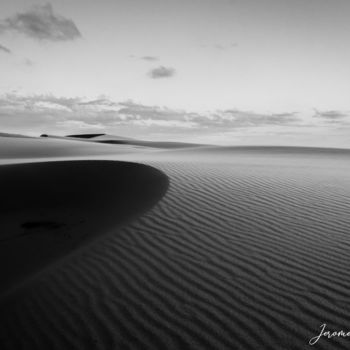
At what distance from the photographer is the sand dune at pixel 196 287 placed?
114 inches

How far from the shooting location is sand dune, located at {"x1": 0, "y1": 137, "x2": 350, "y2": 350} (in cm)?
290

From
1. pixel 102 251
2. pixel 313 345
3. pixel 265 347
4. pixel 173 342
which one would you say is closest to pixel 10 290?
pixel 102 251

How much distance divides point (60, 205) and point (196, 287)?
5381mm

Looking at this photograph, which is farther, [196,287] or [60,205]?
[60,205]

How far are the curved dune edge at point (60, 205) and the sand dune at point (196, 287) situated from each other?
2.18 ft

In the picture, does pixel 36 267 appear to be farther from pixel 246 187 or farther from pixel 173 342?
pixel 246 187

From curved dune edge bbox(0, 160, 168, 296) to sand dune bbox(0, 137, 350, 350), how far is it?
67 centimetres

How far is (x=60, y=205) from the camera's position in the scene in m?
8.03

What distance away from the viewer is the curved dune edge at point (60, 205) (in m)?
5.19

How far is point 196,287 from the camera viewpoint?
11.7 ft

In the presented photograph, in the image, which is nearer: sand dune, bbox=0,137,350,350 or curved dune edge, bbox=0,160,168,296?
sand dune, bbox=0,137,350,350

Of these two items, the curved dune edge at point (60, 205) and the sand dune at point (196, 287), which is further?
the curved dune edge at point (60, 205)

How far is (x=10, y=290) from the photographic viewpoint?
3.96m

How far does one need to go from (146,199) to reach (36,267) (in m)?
2.81
